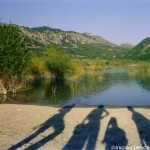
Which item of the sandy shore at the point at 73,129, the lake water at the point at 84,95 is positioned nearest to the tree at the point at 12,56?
the lake water at the point at 84,95

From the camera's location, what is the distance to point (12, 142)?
54.5 feet

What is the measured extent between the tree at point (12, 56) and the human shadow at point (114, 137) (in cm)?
3127

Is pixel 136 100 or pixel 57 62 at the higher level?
pixel 57 62

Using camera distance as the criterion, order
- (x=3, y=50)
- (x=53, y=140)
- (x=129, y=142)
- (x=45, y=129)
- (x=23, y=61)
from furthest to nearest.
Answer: (x=23, y=61) → (x=3, y=50) → (x=45, y=129) → (x=53, y=140) → (x=129, y=142)

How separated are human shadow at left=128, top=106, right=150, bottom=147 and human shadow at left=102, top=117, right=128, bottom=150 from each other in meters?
0.95

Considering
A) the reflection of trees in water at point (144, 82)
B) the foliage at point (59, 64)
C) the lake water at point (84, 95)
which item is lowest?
the lake water at point (84, 95)

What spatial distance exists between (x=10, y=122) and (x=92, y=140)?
7.97m

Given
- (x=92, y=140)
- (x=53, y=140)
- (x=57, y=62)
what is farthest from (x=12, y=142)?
(x=57, y=62)

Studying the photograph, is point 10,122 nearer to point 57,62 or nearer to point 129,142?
point 129,142

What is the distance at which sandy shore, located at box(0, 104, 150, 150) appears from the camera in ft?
52.0

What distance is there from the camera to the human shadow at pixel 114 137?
50.7 ft

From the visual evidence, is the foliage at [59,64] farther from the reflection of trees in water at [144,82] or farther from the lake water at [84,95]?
the reflection of trees in water at [144,82]

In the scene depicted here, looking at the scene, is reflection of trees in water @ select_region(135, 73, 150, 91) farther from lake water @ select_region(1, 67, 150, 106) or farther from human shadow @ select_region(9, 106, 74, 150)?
human shadow @ select_region(9, 106, 74, 150)

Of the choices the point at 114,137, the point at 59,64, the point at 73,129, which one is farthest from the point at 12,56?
the point at 59,64
